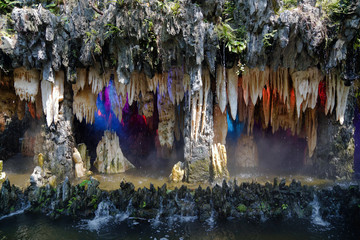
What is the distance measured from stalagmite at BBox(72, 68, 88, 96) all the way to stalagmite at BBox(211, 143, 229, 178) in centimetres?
630

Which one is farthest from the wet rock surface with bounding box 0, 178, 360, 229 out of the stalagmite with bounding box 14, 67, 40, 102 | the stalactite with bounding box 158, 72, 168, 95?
the stalactite with bounding box 158, 72, 168, 95

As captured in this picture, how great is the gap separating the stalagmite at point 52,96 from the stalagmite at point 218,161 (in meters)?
6.82

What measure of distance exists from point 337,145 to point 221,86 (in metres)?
5.40

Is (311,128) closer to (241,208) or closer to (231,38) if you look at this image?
(231,38)

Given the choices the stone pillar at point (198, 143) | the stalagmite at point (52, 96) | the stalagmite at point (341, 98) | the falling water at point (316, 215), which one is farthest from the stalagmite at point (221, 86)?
the stalagmite at point (52, 96)

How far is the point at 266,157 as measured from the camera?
13.7m

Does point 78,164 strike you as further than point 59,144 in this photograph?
Yes

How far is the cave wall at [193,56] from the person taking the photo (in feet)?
26.9

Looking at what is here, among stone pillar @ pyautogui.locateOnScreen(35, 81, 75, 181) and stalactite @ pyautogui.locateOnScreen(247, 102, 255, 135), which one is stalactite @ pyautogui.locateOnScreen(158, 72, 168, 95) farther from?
stalactite @ pyautogui.locateOnScreen(247, 102, 255, 135)

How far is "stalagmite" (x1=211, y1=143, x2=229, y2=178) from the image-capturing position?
954 cm

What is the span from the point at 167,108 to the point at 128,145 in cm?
478

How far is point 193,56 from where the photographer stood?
8523 millimetres

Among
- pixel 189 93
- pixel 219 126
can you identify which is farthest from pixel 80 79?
pixel 219 126

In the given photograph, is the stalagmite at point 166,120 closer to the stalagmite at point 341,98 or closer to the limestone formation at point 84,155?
the limestone formation at point 84,155
